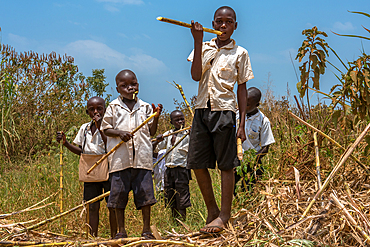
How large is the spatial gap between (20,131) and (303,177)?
25.8 ft

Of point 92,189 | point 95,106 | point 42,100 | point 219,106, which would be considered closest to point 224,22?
point 219,106

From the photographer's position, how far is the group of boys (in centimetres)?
328

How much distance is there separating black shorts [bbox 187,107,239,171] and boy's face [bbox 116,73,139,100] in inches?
37.2

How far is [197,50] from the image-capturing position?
3.23 metres

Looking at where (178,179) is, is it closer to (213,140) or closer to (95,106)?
(95,106)

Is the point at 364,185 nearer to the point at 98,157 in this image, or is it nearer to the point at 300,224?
the point at 300,224

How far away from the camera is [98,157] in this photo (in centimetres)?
440

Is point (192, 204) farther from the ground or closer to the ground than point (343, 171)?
closer to the ground

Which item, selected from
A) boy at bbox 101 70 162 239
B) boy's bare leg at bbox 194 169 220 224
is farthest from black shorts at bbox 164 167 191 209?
boy's bare leg at bbox 194 169 220 224

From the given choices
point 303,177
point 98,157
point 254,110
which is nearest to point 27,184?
point 98,157

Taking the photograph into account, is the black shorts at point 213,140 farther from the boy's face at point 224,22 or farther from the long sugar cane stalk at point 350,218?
the long sugar cane stalk at point 350,218

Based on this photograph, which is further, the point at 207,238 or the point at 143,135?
the point at 143,135

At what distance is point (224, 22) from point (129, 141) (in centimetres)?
153

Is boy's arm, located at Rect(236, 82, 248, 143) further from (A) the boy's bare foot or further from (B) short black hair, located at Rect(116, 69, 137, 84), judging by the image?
(B) short black hair, located at Rect(116, 69, 137, 84)
